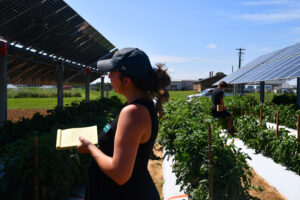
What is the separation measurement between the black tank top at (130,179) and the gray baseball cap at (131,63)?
0.57 ft

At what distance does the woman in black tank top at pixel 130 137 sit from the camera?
4.30 feet

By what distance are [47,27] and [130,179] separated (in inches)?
282

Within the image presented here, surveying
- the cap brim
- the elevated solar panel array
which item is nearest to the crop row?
the cap brim

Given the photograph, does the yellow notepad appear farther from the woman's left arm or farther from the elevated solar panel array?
the elevated solar panel array

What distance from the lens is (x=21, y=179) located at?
285cm

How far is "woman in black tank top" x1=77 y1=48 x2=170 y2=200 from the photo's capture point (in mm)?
1310

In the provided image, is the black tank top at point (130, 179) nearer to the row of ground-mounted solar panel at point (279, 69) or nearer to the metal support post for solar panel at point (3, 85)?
the metal support post for solar panel at point (3, 85)

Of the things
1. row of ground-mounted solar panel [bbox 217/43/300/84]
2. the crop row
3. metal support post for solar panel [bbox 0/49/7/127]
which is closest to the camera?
the crop row

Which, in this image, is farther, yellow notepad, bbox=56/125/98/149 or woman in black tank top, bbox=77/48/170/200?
yellow notepad, bbox=56/125/98/149

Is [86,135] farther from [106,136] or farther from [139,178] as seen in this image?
[139,178]

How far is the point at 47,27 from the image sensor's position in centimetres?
744

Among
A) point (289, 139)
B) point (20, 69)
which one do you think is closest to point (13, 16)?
point (20, 69)

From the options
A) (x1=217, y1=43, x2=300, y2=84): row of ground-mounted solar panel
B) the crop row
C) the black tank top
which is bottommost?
the crop row

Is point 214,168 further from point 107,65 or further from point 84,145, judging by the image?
point 107,65
